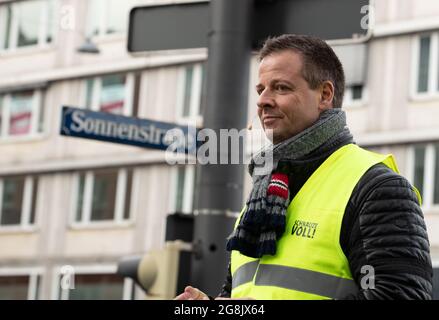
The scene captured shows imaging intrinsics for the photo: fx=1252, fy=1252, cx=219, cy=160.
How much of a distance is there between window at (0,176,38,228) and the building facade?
0.03m

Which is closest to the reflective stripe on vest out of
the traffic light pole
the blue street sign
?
the traffic light pole

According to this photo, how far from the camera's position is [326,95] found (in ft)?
11.1

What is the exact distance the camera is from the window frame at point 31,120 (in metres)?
32.5

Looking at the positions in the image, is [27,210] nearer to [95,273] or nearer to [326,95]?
[95,273]

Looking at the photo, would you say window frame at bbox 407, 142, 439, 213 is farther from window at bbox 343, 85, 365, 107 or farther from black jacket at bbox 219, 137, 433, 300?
black jacket at bbox 219, 137, 433, 300

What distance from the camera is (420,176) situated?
26.2m

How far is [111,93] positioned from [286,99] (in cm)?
2821

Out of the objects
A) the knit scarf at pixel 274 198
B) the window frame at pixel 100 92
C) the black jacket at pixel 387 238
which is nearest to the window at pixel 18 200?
the window frame at pixel 100 92

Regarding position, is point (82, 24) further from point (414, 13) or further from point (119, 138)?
point (119, 138)

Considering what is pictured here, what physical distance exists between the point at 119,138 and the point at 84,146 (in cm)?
2400

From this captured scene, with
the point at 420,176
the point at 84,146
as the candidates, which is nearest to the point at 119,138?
the point at 420,176

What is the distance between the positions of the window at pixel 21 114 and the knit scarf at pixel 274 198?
29512mm

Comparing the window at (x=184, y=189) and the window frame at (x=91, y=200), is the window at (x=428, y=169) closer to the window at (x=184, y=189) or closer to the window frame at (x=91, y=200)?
the window at (x=184, y=189)

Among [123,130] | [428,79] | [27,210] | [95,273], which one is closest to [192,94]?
[95,273]
